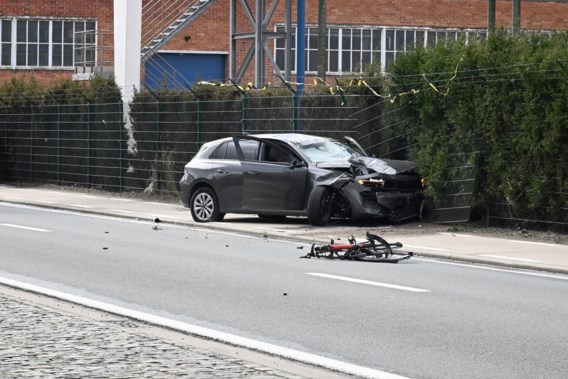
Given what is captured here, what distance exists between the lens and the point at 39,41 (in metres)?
50.4

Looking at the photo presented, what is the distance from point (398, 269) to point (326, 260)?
1.28m

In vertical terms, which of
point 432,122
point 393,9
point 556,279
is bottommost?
point 556,279

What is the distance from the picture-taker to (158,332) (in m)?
9.84

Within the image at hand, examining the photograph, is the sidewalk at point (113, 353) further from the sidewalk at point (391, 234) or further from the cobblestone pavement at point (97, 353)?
the sidewalk at point (391, 234)

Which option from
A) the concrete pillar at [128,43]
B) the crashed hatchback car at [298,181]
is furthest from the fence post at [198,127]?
the crashed hatchback car at [298,181]

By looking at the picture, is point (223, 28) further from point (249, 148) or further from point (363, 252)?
point (363, 252)

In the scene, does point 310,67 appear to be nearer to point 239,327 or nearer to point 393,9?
point 393,9

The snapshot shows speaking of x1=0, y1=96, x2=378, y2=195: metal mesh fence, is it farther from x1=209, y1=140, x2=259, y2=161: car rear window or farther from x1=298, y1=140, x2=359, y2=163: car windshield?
x1=209, y1=140, x2=259, y2=161: car rear window

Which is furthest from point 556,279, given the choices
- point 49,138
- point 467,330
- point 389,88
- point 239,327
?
point 49,138

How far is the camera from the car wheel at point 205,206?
72.9 feet

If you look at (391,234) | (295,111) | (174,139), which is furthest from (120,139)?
(391,234)

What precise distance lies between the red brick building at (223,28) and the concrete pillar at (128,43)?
13.6 m

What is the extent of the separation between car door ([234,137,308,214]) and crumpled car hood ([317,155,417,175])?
1.68 feet

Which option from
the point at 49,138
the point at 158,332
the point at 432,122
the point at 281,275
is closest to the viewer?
the point at 158,332
